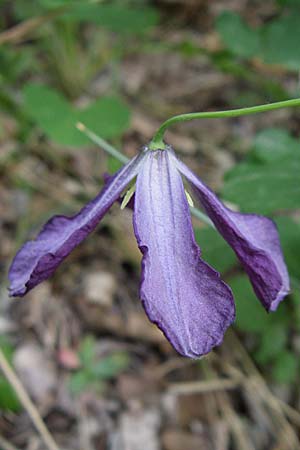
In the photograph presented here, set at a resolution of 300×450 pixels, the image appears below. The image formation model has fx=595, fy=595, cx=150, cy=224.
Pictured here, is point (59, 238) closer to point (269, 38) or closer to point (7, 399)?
point (7, 399)

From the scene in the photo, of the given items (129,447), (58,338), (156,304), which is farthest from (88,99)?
(156,304)

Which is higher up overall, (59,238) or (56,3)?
(56,3)

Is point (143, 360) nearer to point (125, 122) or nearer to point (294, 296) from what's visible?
point (294, 296)

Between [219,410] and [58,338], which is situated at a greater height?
[58,338]

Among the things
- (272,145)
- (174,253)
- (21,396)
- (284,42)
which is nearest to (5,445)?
(21,396)

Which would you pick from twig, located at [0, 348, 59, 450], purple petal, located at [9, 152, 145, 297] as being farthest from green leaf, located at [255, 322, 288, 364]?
purple petal, located at [9, 152, 145, 297]

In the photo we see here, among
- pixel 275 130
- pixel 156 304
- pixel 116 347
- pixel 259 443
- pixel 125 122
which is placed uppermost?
pixel 125 122
